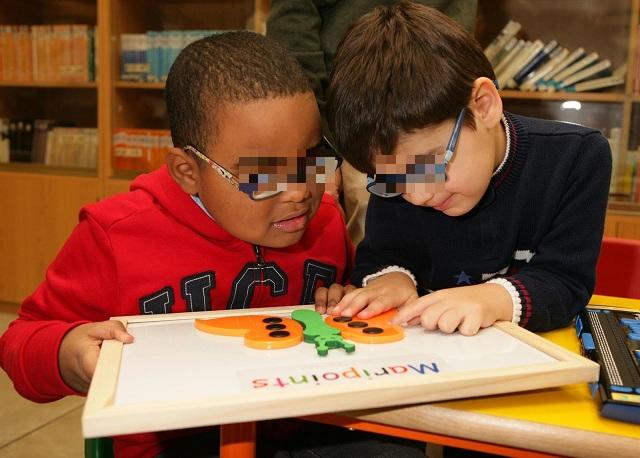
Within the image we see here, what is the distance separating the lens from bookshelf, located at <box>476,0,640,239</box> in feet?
8.33

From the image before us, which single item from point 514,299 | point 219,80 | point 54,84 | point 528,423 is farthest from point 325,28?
point 54,84

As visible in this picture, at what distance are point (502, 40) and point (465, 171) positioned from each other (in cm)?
198

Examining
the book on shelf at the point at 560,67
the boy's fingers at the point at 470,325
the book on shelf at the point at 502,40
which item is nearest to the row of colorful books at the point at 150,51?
the book on shelf at the point at 502,40

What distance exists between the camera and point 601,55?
8.79ft

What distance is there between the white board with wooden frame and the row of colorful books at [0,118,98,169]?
111 inches

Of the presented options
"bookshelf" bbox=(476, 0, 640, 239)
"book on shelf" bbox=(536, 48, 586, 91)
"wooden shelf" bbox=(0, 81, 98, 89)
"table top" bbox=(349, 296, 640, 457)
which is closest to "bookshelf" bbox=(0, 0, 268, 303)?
"wooden shelf" bbox=(0, 81, 98, 89)

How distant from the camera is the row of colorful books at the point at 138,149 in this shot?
9.94 ft

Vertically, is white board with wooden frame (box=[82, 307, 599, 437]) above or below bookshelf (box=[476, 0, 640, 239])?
below

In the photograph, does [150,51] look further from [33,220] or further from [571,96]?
[571,96]

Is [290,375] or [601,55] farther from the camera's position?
[601,55]

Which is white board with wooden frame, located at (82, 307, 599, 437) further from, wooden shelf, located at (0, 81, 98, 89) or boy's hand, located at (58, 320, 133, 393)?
wooden shelf, located at (0, 81, 98, 89)

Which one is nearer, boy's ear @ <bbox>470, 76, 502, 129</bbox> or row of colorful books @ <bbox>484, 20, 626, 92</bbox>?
boy's ear @ <bbox>470, 76, 502, 129</bbox>

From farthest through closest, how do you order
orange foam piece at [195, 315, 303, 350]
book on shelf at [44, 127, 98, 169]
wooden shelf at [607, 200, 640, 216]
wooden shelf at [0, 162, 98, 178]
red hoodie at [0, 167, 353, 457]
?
book on shelf at [44, 127, 98, 169]
wooden shelf at [0, 162, 98, 178]
wooden shelf at [607, 200, 640, 216]
red hoodie at [0, 167, 353, 457]
orange foam piece at [195, 315, 303, 350]

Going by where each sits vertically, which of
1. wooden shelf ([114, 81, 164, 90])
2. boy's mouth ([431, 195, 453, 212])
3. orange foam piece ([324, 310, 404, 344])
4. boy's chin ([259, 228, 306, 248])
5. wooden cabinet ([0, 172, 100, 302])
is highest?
wooden shelf ([114, 81, 164, 90])
